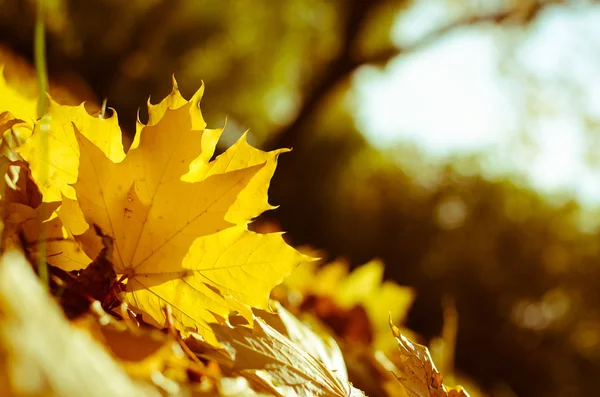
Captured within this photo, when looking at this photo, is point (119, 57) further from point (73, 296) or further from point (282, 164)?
point (73, 296)

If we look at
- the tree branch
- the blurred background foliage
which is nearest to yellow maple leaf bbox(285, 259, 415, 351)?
the blurred background foliage

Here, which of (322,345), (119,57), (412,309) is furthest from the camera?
(119,57)

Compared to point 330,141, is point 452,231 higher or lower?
lower

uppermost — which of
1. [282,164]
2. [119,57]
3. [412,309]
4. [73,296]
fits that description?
[119,57]

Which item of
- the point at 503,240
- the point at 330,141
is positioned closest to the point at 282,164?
the point at 330,141

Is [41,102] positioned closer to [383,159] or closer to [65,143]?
[65,143]

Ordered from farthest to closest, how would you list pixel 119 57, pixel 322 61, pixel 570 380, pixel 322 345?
pixel 322 61 < pixel 119 57 < pixel 570 380 < pixel 322 345

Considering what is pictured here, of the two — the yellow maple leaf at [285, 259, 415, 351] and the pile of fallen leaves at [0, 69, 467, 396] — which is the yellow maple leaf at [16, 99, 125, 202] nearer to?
the pile of fallen leaves at [0, 69, 467, 396]
